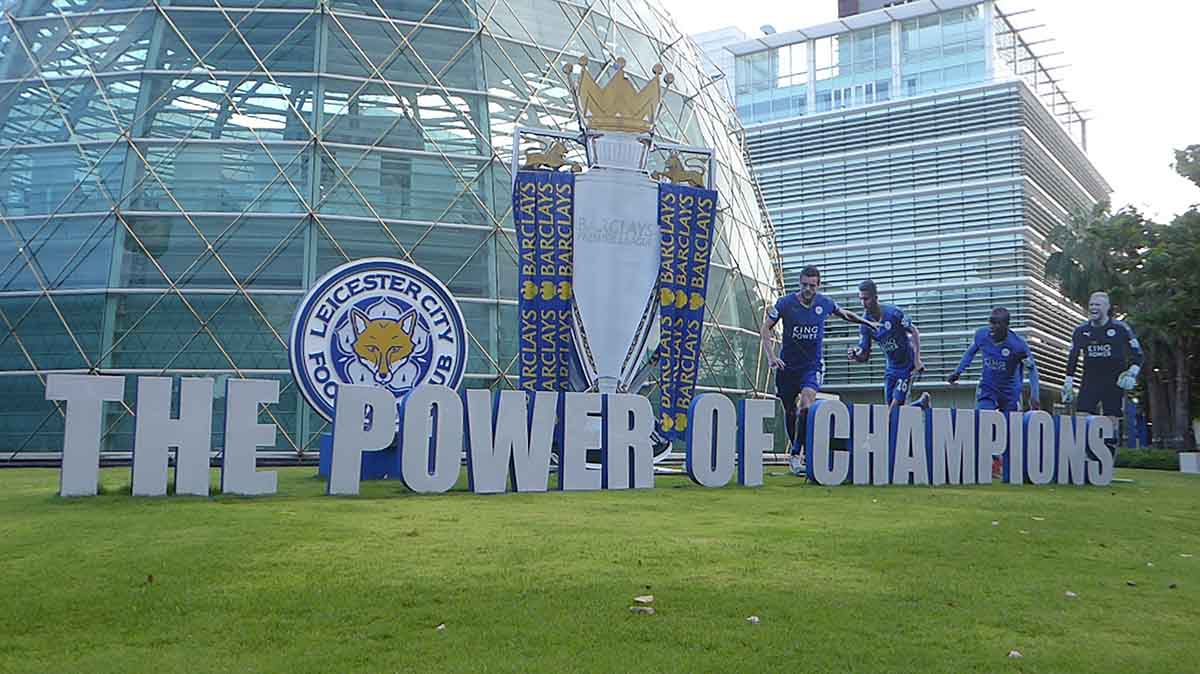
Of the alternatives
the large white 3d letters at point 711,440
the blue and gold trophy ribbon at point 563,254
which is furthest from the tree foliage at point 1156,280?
the blue and gold trophy ribbon at point 563,254

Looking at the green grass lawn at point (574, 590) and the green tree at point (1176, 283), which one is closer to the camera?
the green grass lawn at point (574, 590)

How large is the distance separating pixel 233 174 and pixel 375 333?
5.90m

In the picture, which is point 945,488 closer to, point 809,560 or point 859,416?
point 859,416

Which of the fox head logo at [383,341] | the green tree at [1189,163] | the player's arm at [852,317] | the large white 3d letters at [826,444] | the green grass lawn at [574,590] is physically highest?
the green tree at [1189,163]

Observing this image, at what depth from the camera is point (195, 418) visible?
10.2m

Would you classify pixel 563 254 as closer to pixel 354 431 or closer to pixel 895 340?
pixel 354 431

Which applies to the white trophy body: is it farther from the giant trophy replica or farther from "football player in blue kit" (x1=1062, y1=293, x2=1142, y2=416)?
"football player in blue kit" (x1=1062, y1=293, x2=1142, y2=416)

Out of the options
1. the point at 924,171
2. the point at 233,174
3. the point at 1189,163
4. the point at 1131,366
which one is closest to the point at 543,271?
the point at 233,174

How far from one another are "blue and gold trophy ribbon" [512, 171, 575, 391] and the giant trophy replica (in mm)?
13

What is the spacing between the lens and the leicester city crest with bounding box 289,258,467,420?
557 inches

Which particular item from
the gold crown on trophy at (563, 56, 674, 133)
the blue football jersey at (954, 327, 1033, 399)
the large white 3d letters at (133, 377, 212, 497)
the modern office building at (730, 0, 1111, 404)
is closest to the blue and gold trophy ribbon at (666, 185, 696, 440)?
the gold crown on trophy at (563, 56, 674, 133)

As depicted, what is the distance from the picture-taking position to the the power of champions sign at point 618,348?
12.9 metres

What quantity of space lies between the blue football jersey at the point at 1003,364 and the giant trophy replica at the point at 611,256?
6043mm

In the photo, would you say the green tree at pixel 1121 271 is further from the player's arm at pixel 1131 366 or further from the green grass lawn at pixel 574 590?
the green grass lawn at pixel 574 590
